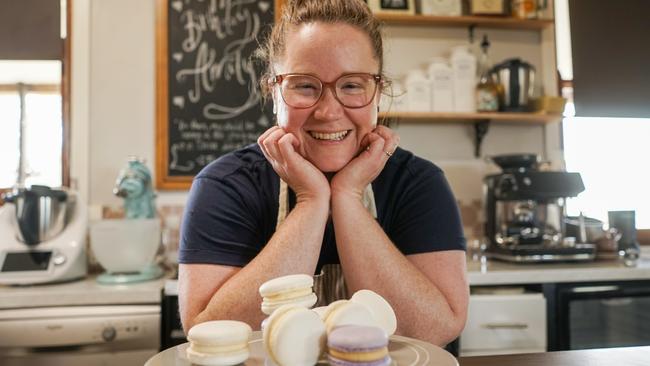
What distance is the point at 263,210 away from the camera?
118 cm

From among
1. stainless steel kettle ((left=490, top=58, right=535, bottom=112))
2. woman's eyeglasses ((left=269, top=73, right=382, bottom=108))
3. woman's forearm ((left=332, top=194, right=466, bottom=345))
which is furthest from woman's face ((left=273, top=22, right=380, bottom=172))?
stainless steel kettle ((left=490, top=58, right=535, bottom=112))

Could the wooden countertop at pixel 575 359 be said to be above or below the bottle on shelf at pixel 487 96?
below

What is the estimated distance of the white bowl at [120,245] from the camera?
1952mm

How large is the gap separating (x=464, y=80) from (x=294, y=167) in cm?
170

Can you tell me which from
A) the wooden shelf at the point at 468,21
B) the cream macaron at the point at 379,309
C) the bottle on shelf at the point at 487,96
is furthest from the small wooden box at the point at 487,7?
the cream macaron at the point at 379,309

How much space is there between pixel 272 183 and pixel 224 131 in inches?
53.0

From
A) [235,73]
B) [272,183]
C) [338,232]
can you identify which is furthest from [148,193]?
[338,232]

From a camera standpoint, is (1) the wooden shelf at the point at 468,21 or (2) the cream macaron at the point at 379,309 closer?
(2) the cream macaron at the point at 379,309

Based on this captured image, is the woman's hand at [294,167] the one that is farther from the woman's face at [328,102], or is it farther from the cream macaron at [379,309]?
the cream macaron at [379,309]

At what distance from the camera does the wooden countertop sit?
78 cm

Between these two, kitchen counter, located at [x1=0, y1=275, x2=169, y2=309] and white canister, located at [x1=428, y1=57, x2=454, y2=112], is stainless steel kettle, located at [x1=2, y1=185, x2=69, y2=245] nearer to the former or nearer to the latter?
kitchen counter, located at [x1=0, y1=275, x2=169, y2=309]

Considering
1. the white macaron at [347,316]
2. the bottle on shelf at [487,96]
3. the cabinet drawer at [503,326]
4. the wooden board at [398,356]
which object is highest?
the bottle on shelf at [487,96]

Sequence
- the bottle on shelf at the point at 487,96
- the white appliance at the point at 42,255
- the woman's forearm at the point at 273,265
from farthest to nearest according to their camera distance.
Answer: the bottle on shelf at the point at 487,96, the white appliance at the point at 42,255, the woman's forearm at the point at 273,265

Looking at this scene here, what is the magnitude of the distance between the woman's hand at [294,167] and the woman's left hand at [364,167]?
33 mm
